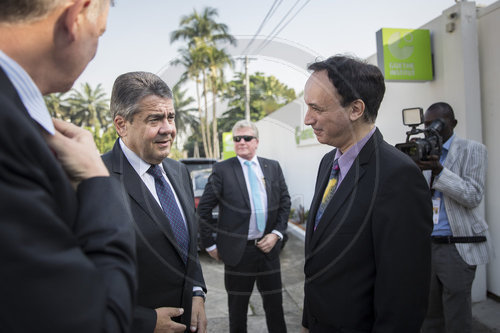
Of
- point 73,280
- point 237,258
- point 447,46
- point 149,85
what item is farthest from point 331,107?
point 447,46

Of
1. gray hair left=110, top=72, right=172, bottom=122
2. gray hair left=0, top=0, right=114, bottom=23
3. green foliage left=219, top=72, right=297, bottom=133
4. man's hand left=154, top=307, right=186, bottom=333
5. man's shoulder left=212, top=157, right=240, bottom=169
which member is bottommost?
man's hand left=154, top=307, right=186, bottom=333

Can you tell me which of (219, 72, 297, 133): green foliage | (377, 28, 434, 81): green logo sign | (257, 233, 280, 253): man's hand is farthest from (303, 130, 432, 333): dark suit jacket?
(219, 72, 297, 133): green foliage

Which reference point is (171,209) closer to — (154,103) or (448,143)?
(154,103)

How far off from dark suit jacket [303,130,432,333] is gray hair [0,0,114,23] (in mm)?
1413

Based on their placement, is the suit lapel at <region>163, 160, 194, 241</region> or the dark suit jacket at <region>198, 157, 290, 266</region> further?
→ the dark suit jacket at <region>198, 157, 290, 266</region>

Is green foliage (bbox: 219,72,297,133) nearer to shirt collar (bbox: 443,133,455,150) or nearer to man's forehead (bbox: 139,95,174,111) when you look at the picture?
shirt collar (bbox: 443,133,455,150)

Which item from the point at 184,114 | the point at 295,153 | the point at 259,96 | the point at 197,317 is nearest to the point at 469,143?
the point at 197,317

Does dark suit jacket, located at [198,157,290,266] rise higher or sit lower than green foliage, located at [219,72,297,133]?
lower

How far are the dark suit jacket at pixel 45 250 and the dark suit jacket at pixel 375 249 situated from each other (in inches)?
46.9

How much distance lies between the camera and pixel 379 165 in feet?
5.56

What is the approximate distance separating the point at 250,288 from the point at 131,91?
8.33 ft

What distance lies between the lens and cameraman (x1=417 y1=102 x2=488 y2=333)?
2898mm

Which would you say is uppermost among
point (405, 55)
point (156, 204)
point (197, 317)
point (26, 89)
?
point (405, 55)

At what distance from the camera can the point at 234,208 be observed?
3.86 meters
